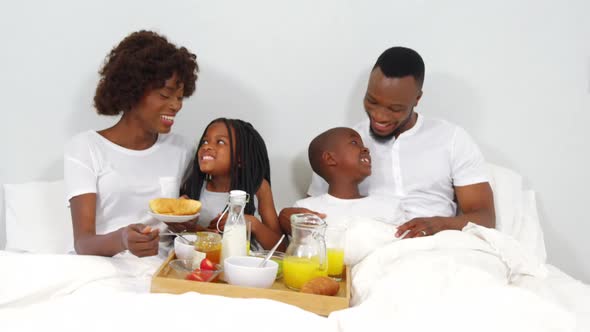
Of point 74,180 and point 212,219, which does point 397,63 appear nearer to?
point 212,219

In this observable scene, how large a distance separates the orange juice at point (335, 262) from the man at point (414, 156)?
0.37 metres

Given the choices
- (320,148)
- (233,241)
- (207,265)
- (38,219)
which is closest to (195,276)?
(207,265)

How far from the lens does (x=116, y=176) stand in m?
1.94

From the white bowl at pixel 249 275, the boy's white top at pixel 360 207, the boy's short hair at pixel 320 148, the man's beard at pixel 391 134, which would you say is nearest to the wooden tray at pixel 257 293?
the white bowl at pixel 249 275

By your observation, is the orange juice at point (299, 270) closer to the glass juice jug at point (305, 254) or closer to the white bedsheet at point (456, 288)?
the glass juice jug at point (305, 254)

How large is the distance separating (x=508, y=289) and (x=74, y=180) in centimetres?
133

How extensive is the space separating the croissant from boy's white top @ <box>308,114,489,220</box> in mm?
731

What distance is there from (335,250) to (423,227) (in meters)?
0.38

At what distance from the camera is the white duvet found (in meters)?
1.27

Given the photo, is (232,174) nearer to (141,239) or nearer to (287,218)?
(287,218)

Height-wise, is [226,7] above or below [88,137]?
above

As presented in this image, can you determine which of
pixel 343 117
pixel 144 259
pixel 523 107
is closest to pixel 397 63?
pixel 343 117

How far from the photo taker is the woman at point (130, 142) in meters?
1.89

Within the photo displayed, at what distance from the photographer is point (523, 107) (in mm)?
2459
